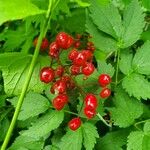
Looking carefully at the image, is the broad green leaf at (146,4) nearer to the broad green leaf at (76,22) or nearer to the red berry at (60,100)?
the broad green leaf at (76,22)

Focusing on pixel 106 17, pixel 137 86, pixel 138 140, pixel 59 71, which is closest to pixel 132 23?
pixel 106 17

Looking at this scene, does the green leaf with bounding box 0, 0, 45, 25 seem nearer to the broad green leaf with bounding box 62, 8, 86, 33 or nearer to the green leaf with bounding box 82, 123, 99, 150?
the green leaf with bounding box 82, 123, 99, 150

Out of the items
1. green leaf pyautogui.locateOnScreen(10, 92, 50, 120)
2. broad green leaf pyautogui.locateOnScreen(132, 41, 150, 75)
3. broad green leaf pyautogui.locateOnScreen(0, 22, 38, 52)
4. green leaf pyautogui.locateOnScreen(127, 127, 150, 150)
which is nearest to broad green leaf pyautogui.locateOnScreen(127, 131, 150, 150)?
green leaf pyautogui.locateOnScreen(127, 127, 150, 150)

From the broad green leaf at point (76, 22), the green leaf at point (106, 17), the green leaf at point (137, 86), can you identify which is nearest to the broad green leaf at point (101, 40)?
the green leaf at point (106, 17)

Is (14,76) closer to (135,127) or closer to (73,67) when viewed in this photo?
(73,67)

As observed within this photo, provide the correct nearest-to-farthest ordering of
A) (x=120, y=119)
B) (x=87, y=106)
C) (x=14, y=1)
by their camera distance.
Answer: (x=14, y=1)
(x=87, y=106)
(x=120, y=119)

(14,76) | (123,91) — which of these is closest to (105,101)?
(123,91)
